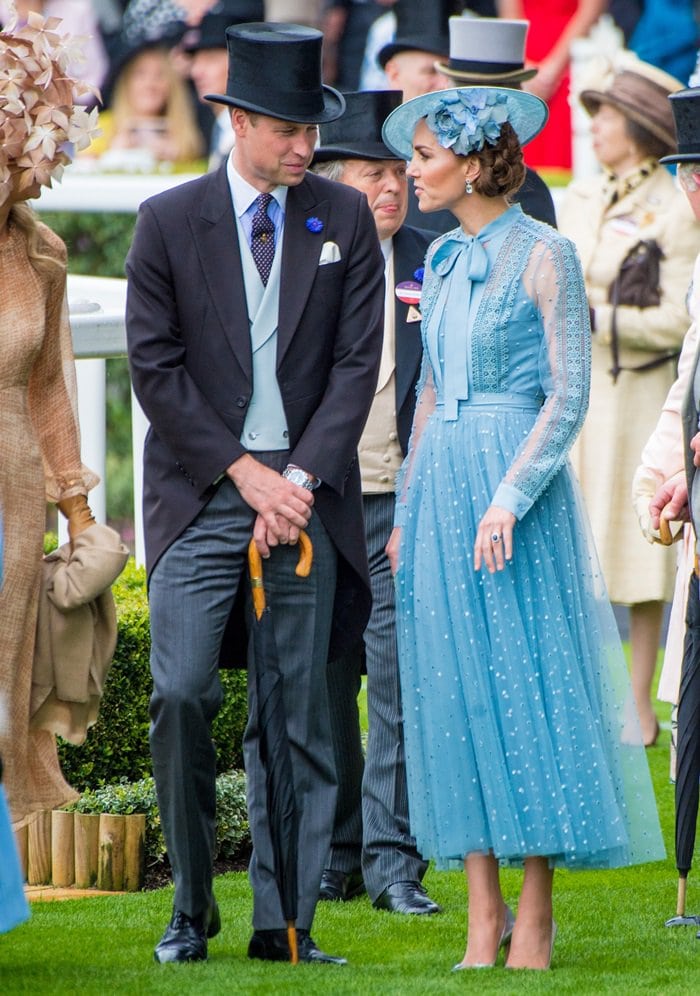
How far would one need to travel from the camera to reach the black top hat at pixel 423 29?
27.7 feet

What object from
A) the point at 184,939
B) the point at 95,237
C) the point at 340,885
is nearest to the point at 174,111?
the point at 95,237

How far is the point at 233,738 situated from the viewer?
700 cm

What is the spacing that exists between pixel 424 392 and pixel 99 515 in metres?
2.21

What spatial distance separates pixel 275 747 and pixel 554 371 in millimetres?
1161

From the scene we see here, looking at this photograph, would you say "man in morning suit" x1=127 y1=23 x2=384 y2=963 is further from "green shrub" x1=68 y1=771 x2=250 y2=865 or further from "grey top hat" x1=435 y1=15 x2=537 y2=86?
"grey top hat" x1=435 y1=15 x2=537 y2=86

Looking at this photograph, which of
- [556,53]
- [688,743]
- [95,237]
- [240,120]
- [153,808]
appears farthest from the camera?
[556,53]

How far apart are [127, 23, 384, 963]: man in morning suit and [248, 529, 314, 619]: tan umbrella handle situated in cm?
4

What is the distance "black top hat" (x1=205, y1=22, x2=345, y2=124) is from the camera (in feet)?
16.6

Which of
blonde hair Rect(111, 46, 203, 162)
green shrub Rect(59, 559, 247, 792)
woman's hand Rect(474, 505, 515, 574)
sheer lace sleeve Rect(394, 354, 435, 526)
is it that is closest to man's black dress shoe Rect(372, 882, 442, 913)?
green shrub Rect(59, 559, 247, 792)

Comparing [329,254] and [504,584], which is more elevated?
[329,254]

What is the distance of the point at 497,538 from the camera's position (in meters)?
4.91

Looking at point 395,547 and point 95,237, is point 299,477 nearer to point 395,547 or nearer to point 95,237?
point 395,547

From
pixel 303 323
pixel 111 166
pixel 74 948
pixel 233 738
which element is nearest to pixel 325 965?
pixel 74 948

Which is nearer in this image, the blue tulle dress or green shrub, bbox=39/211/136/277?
the blue tulle dress
